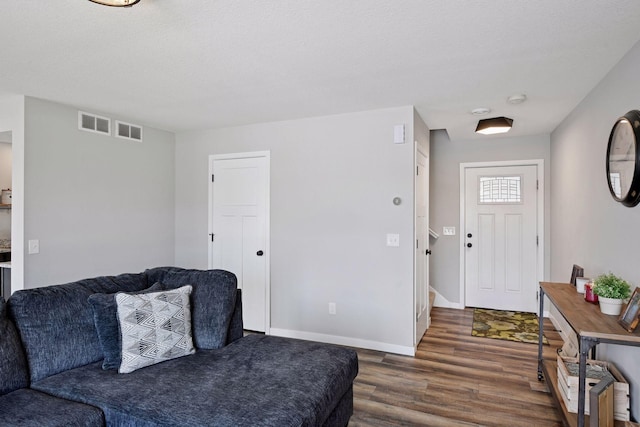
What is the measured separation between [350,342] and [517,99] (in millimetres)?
2714

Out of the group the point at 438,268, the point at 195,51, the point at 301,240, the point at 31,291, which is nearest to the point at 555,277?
the point at 438,268

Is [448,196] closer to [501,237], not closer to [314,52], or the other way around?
[501,237]

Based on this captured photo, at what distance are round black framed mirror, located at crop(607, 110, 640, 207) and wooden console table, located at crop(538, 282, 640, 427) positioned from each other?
26.7 inches

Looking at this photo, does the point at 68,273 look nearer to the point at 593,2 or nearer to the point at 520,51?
the point at 520,51

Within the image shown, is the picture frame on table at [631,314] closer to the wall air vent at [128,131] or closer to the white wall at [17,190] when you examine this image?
the white wall at [17,190]

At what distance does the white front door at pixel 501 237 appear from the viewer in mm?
4844

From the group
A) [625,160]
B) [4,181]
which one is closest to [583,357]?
[625,160]

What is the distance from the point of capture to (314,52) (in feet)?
7.54

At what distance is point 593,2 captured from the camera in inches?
68.7

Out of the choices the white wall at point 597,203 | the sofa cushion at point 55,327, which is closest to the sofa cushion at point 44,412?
the sofa cushion at point 55,327

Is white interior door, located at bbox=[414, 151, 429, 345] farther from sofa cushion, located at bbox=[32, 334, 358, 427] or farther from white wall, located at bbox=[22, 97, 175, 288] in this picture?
white wall, located at bbox=[22, 97, 175, 288]

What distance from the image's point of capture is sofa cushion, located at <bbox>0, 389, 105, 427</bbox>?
4.91 feet

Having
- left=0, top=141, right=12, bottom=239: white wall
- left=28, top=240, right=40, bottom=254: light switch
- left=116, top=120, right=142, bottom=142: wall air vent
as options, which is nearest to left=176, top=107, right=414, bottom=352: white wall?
left=116, top=120, right=142, bottom=142: wall air vent

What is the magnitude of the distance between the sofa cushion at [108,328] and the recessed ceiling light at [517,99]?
10.9 ft
